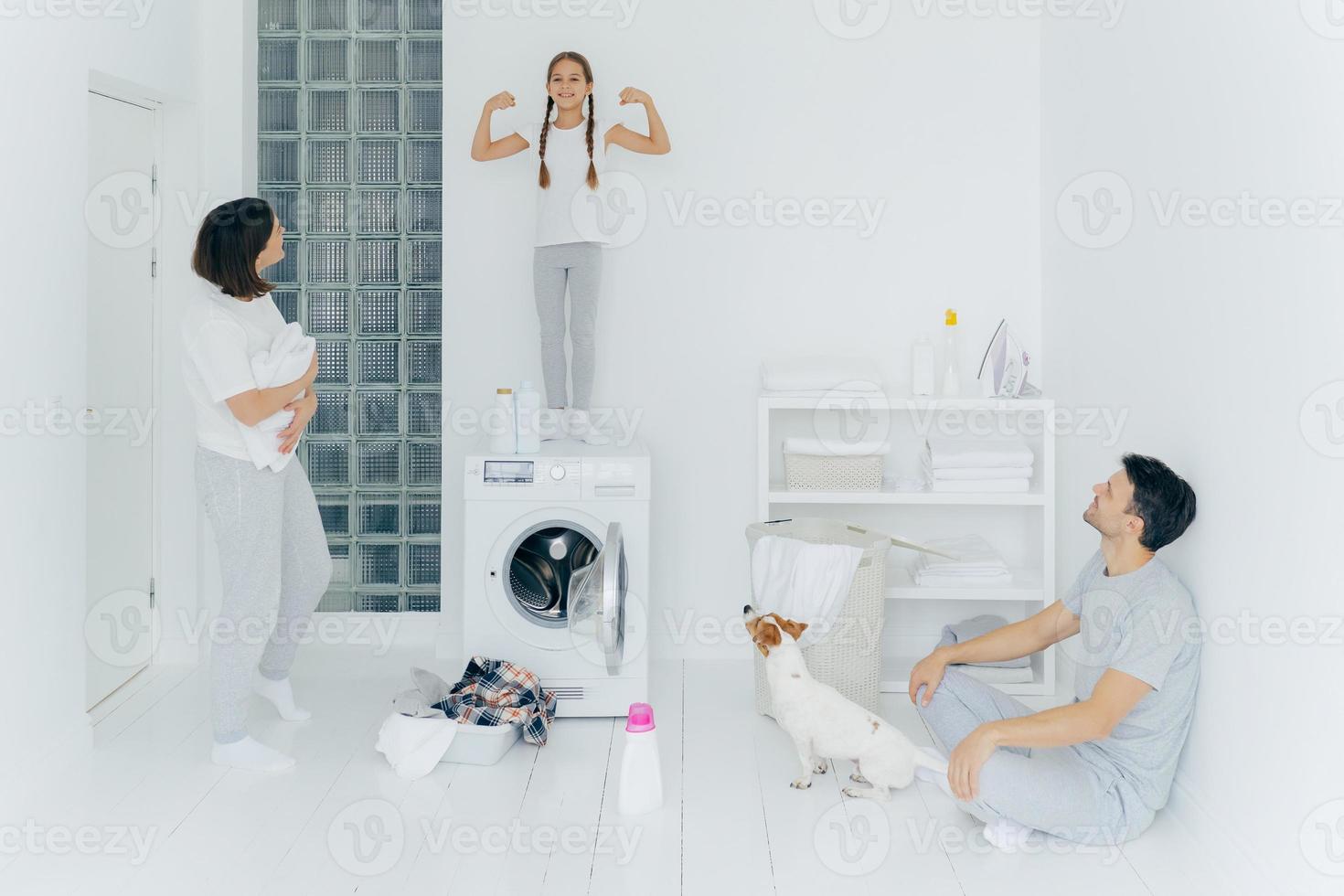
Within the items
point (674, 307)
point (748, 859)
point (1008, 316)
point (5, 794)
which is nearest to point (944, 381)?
point (1008, 316)

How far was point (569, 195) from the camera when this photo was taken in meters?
3.37

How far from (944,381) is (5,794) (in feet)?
8.51

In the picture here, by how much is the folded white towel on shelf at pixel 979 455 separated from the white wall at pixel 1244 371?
45cm

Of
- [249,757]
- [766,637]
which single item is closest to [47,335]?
[249,757]

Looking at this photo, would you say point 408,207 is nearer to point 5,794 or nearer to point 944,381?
point 944,381

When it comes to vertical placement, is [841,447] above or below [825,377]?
below

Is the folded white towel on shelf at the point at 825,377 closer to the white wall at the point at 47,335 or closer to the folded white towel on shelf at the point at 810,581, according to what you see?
the folded white towel on shelf at the point at 810,581

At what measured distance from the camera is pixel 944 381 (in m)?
3.44

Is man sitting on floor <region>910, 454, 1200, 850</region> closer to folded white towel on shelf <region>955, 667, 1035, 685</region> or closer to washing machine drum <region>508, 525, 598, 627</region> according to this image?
folded white towel on shelf <region>955, 667, 1035, 685</region>

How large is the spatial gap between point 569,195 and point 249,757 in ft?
5.74

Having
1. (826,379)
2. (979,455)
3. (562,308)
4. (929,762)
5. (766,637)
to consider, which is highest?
(562,308)

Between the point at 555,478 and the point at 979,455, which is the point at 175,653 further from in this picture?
the point at 979,455

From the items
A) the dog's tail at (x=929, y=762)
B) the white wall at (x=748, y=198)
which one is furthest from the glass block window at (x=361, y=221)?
the dog's tail at (x=929, y=762)

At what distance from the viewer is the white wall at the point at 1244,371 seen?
73.9 inches
